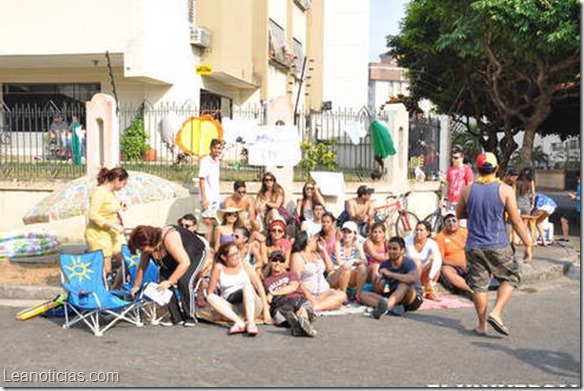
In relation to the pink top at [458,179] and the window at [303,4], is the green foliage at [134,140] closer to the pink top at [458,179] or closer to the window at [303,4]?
the pink top at [458,179]

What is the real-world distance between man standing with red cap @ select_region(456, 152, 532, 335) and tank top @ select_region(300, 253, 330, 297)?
1.90 meters

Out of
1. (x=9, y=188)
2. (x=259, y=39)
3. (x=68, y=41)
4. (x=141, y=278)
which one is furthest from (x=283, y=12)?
(x=141, y=278)

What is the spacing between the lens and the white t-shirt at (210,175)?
11.0 metres

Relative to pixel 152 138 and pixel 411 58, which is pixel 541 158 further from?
pixel 152 138

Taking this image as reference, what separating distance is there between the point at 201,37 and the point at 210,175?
39.9 feet

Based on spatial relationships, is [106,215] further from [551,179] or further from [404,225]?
[551,179]

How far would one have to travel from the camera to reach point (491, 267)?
706 centimetres

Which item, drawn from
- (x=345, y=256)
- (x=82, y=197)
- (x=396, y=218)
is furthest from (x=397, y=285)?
(x=396, y=218)

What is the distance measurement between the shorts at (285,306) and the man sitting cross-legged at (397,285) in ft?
2.87

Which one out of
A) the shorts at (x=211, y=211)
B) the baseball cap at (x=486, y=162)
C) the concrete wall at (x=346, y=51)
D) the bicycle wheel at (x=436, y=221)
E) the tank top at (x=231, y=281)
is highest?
the concrete wall at (x=346, y=51)

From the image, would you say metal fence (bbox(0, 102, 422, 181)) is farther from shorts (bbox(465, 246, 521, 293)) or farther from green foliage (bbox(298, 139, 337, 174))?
shorts (bbox(465, 246, 521, 293))

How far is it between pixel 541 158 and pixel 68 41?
50.4m

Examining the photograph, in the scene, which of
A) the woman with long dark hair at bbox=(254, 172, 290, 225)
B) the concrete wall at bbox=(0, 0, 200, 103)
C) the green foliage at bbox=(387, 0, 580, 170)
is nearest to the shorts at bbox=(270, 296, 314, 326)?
the woman with long dark hair at bbox=(254, 172, 290, 225)

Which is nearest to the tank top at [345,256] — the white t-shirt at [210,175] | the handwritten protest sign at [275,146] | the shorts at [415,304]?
the shorts at [415,304]
